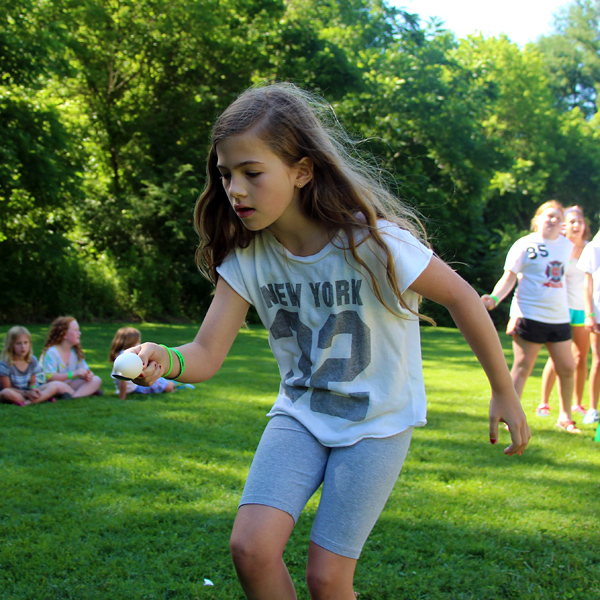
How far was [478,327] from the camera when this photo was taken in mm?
2533

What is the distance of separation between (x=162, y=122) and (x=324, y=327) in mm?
25828

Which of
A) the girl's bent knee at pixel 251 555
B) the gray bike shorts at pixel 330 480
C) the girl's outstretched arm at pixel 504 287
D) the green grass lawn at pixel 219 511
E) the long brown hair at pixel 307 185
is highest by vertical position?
the long brown hair at pixel 307 185

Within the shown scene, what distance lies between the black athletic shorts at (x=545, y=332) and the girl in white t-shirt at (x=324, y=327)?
15.5ft

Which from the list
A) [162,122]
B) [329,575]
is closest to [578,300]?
[329,575]

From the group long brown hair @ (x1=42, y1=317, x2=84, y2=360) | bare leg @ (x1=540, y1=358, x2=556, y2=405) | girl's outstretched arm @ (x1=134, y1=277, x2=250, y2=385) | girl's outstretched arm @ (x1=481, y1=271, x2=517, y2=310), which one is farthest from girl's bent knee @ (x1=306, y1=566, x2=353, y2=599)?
long brown hair @ (x1=42, y1=317, x2=84, y2=360)

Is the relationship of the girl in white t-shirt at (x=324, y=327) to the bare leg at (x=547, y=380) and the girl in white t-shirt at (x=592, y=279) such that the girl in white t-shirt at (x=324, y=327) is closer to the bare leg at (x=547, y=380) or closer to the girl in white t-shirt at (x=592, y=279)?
the girl in white t-shirt at (x=592, y=279)

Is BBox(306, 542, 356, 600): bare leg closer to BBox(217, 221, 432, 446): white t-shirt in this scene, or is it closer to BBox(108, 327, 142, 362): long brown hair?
BBox(217, 221, 432, 446): white t-shirt

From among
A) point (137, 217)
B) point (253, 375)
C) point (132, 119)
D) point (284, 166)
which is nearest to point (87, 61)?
point (132, 119)

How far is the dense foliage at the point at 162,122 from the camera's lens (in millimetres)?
20156

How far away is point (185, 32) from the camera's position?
26.0 meters

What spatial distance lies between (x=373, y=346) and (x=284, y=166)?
2.37 ft

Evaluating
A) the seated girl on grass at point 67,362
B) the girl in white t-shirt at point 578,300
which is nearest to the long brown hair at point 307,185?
the girl in white t-shirt at point 578,300

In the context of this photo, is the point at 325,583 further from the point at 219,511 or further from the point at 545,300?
the point at 545,300

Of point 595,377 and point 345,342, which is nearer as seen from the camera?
point 345,342
